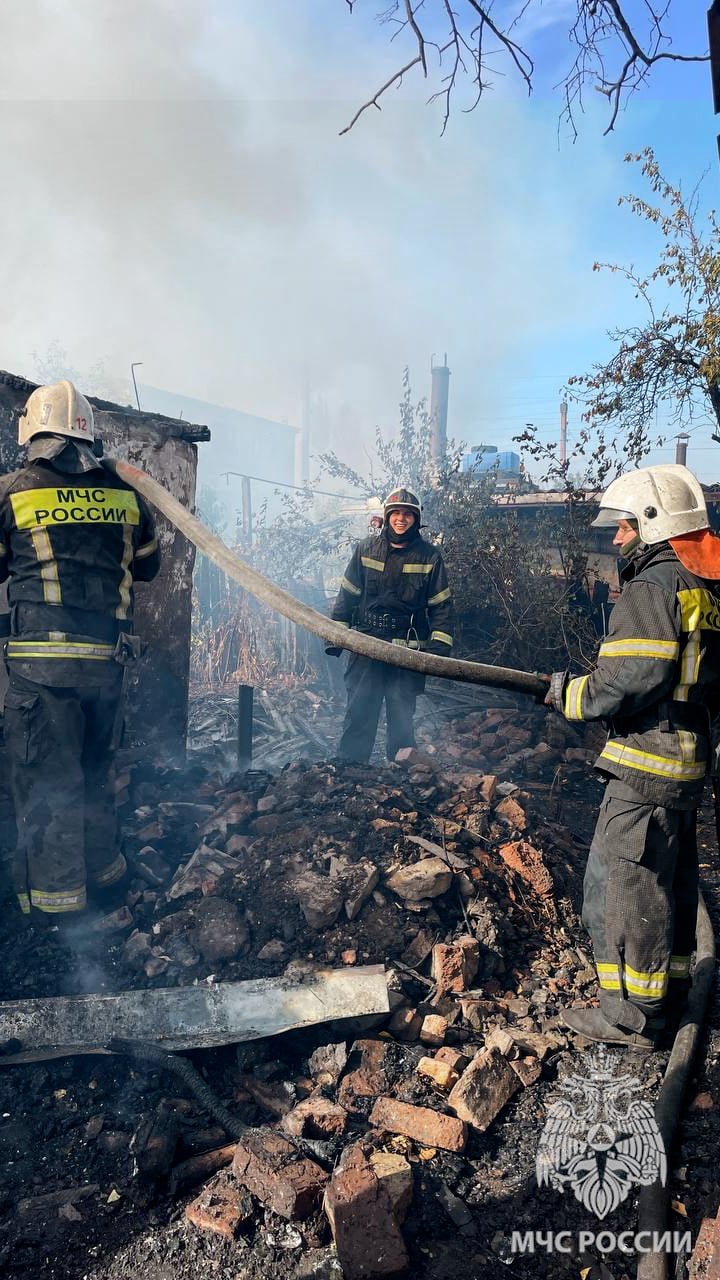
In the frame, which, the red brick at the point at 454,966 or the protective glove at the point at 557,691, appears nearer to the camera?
the protective glove at the point at 557,691

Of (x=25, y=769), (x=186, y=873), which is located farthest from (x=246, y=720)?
(x=25, y=769)

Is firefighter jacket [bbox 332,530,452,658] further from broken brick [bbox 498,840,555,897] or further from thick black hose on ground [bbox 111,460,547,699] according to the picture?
thick black hose on ground [bbox 111,460,547,699]

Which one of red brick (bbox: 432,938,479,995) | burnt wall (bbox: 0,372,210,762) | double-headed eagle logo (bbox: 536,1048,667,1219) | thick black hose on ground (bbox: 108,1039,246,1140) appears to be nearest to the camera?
double-headed eagle logo (bbox: 536,1048,667,1219)

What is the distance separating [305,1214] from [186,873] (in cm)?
200

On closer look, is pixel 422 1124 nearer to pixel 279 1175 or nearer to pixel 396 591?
pixel 279 1175

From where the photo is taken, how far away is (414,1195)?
7.45 ft

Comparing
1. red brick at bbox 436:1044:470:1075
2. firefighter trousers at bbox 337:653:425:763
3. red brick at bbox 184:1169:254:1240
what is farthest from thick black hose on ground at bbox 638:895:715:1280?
firefighter trousers at bbox 337:653:425:763

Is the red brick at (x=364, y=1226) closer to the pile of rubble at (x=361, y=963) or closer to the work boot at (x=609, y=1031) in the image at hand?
the pile of rubble at (x=361, y=963)

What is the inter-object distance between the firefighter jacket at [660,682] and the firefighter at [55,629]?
2.28 m

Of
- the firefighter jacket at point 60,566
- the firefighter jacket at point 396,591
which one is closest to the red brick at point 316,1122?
the firefighter jacket at point 60,566

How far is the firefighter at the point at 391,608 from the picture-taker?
589 cm

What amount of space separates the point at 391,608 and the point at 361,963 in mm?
3147

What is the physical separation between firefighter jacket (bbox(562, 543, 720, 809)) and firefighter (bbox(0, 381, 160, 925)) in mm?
2284

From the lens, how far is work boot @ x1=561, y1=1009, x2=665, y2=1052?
297 cm
